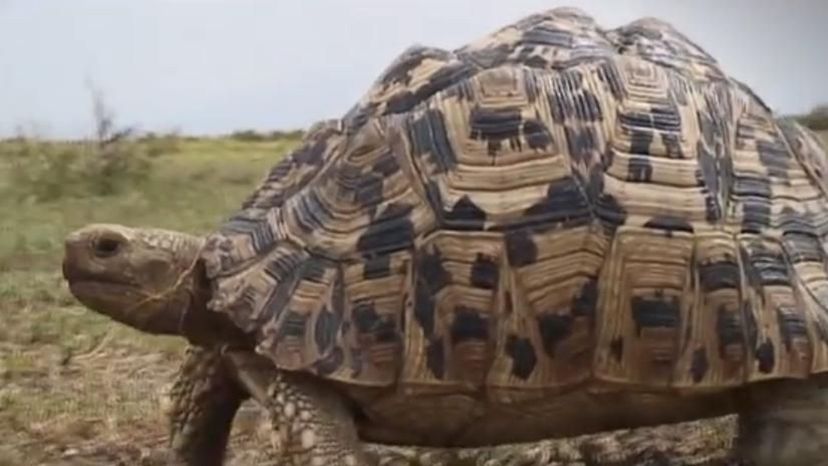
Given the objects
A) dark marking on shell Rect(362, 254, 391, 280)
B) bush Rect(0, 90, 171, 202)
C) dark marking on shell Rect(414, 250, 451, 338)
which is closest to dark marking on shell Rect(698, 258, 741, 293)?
dark marking on shell Rect(414, 250, 451, 338)

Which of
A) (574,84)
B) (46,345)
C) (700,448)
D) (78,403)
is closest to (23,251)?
(46,345)

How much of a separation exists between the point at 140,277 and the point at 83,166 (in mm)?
9266

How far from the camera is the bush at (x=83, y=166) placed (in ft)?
38.2

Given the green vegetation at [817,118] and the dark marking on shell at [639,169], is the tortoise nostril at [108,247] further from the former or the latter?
the green vegetation at [817,118]

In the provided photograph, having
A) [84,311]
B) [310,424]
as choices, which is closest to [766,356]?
[310,424]

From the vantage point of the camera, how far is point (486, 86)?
320 centimetres

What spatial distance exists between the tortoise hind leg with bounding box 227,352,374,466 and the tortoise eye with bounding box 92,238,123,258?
428mm

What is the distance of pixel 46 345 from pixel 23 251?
2782 millimetres

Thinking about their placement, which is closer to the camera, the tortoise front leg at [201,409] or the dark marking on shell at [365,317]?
the dark marking on shell at [365,317]

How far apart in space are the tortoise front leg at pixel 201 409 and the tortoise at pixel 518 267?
16 centimetres

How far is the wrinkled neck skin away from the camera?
3.30m

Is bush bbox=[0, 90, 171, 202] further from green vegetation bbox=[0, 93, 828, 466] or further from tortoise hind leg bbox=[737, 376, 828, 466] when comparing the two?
tortoise hind leg bbox=[737, 376, 828, 466]

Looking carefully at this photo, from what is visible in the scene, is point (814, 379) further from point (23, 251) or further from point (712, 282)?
point (23, 251)

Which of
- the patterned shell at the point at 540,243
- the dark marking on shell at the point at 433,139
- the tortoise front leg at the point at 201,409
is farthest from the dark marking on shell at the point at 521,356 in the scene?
the tortoise front leg at the point at 201,409
